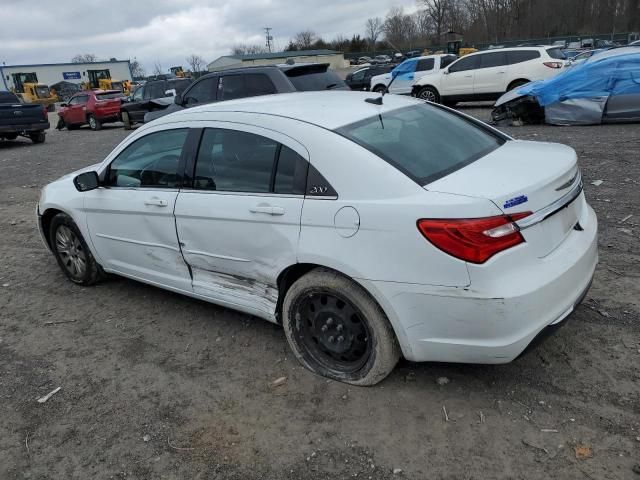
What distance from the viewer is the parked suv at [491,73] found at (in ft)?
50.7

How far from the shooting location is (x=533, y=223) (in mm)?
2553

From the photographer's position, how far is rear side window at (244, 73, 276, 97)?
892 cm

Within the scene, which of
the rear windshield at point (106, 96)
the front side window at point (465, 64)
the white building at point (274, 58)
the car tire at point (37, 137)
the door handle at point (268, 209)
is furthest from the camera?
the white building at point (274, 58)

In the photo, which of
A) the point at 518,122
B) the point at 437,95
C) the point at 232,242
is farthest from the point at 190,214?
the point at 437,95

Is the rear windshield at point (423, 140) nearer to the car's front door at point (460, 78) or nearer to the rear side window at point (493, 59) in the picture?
the rear side window at point (493, 59)

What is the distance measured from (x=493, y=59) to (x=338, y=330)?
1546cm

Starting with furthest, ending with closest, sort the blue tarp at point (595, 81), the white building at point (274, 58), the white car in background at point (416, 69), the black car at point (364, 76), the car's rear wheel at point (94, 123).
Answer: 1. the white building at point (274, 58)
2. the black car at point (364, 76)
3. the car's rear wheel at point (94, 123)
4. the white car in background at point (416, 69)
5. the blue tarp at point (595, 81)

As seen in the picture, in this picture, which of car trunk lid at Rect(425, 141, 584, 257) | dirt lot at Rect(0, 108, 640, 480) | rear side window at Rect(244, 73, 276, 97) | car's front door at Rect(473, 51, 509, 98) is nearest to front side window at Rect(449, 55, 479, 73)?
car's front door at Rect(473, 51, 509, 98)

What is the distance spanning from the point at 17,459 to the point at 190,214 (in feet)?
5.56

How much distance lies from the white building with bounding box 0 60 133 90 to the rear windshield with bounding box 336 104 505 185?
206ft

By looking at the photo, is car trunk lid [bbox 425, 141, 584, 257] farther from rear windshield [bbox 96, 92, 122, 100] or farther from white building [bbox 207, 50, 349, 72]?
white building [bbox 207, 50, 349, 72]

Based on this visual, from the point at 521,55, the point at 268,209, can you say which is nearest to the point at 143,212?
the point at 268,209

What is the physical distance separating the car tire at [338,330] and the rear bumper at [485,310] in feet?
0.37

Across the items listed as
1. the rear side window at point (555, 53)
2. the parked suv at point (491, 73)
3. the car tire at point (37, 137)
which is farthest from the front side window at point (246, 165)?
the car tire at point (37, 137)
